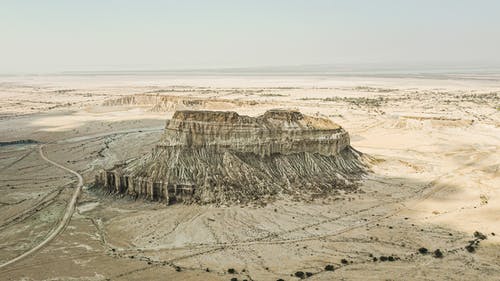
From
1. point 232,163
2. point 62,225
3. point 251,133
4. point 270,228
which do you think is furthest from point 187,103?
point 270,228

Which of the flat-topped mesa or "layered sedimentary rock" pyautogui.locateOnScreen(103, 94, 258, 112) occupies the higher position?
the flat-topped mesa

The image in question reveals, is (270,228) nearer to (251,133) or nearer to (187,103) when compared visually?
(251,133)

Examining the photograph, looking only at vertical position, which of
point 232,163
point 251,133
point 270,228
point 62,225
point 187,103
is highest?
point 251,133

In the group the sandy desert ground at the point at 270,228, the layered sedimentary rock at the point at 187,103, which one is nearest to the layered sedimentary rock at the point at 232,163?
the sandy desert ground at the point at 270,228

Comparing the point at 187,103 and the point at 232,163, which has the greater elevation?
the point at 187,103

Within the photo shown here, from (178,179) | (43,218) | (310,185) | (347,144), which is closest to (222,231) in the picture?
(178,179)

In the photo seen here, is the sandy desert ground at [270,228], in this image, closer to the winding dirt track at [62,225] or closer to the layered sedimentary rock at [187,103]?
the winding dirt track at [62,225]

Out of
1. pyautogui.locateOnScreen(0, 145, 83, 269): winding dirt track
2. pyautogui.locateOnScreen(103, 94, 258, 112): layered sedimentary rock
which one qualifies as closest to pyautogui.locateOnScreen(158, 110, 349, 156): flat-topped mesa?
pyautogui.locateOnScreen(0, 145, 83, 269): winding dirt track

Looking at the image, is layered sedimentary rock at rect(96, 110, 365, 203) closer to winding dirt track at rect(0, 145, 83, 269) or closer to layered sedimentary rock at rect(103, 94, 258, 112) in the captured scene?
winding dirt track at rect(0, 145, 83, 269)
